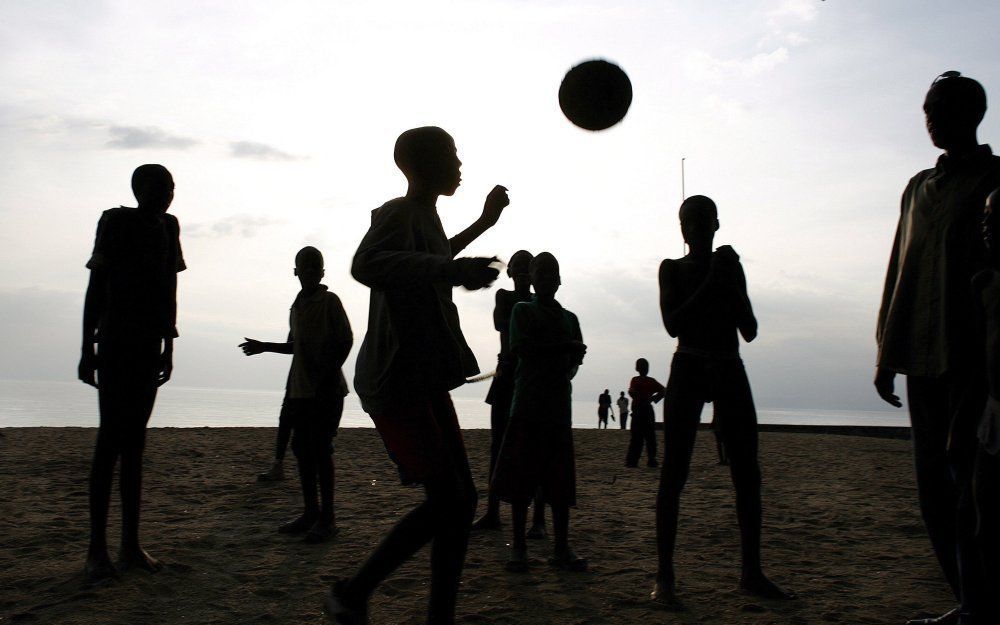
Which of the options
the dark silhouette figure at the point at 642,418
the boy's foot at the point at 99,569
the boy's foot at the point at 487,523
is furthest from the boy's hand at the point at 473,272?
the dark silhouette figure at the point at 642,418

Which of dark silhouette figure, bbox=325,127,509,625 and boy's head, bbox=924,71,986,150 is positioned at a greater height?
boy's head, bbox=924,71,986,150

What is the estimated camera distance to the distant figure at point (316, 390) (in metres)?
5.62

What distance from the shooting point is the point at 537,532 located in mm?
→ 5855

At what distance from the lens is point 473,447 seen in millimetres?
14406

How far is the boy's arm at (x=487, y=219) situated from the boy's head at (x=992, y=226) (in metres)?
1.92

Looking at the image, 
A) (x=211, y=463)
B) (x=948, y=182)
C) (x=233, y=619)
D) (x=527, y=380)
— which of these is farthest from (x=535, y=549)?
(x=211, y=463)

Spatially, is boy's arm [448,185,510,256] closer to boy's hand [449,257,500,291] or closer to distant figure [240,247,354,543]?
boy's hand [449,257,500,291]

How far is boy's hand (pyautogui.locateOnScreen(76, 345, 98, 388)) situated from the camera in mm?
4359

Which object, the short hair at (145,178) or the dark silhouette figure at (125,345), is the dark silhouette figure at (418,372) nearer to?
the dark silhouette figure at (125,345)

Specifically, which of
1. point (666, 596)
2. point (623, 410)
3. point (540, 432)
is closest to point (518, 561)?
point (540, 432)

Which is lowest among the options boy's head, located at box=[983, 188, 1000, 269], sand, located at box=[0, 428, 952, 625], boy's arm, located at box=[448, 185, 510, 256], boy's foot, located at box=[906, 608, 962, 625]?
sand, located at box=[0, 428, 952, 625]

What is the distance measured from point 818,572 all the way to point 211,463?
321 inches

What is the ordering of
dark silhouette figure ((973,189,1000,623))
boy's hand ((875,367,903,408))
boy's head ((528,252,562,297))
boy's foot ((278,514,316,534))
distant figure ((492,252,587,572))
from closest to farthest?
dark silhouette figure ((973,189,1000,623)) → boy's hand ((875,367,903,408)) → distant figure ((492,252,587,572)) → boy's head ((528,252,562,297)) → boy's foot ((278,514,316,534))

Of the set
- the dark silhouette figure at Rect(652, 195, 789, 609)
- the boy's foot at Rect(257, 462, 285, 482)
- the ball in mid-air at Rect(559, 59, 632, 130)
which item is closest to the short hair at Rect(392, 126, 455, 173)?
the ball in mid-air at Rect(559, 59, 632, 130)
